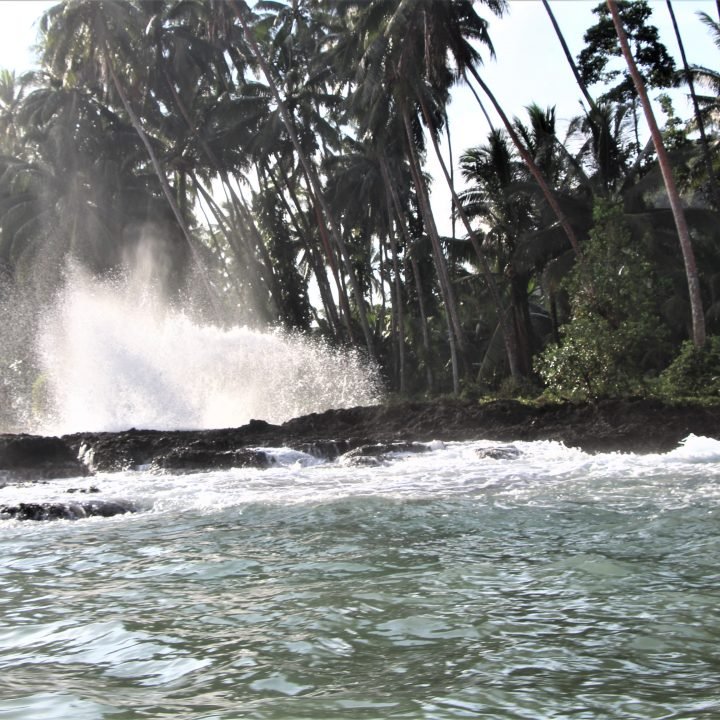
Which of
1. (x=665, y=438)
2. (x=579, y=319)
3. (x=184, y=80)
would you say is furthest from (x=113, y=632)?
(x=184, y=80)

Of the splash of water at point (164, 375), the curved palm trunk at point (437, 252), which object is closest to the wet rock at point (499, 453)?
the splash of water at point (164, 375)

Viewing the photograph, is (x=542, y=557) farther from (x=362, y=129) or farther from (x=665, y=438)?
(x=362, y=129)

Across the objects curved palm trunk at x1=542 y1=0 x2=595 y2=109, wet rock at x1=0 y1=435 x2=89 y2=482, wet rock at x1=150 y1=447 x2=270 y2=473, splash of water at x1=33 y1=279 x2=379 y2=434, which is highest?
curved palm trunk at x1=542 y1=0 x2=595 y2=109

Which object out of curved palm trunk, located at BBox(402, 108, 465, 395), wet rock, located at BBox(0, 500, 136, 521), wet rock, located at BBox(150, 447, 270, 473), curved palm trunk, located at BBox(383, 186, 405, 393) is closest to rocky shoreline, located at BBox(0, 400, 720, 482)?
wet rock, located at BBox(150, 447, 270, 473)

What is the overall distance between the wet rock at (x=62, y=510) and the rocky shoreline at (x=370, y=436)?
172 inches

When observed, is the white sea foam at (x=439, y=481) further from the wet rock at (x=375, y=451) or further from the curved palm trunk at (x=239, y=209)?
the curved palm trunk at (x=239, y=209)

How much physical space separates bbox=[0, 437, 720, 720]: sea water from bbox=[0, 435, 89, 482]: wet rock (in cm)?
641

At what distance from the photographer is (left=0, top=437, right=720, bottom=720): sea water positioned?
3.76 metres

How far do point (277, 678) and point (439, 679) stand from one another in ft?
2.25

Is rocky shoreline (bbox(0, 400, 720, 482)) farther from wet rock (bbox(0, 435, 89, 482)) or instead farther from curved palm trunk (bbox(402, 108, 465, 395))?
curved palm trunk (bbox(402, 108, 465, 395))

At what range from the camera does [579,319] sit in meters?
20.1

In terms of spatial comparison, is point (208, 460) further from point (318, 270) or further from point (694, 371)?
point (318, 270)

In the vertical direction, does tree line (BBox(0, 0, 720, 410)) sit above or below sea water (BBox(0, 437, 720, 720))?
above

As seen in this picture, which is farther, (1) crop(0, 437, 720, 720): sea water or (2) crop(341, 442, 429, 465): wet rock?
(2) crop(341, 442, 429, 465): wet rock
